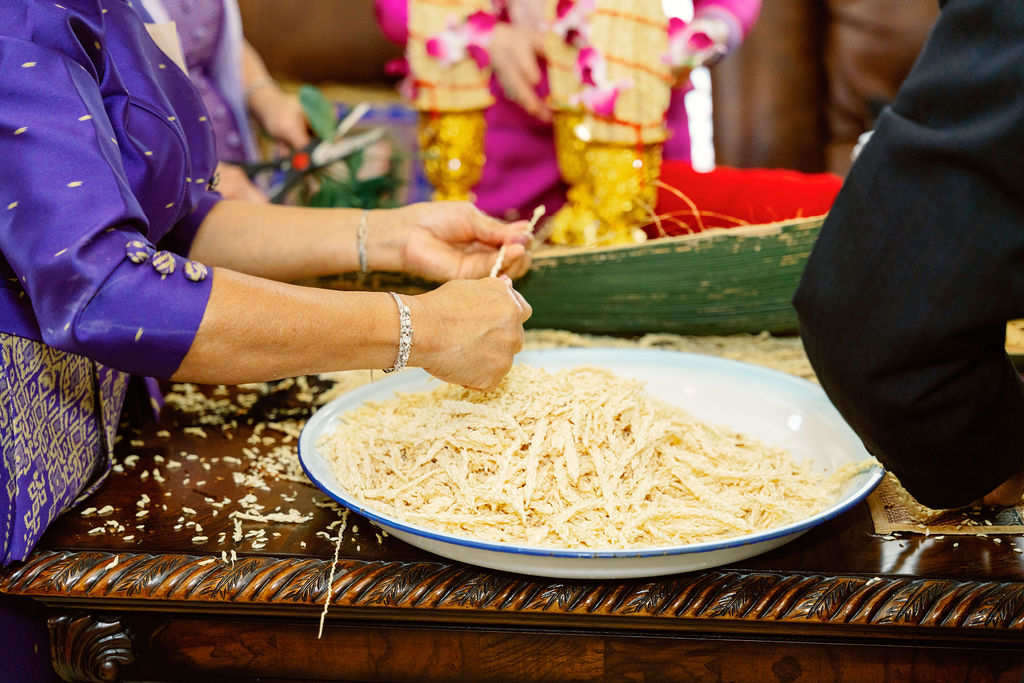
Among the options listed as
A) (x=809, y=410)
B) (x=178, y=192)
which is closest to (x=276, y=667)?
(x=178, y=192)

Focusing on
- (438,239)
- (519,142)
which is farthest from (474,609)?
(519,142)

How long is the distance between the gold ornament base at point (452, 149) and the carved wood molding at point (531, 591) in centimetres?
77

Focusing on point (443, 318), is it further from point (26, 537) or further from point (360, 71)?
point (360, 71)

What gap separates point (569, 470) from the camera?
0.75m

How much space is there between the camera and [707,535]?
0.71 m

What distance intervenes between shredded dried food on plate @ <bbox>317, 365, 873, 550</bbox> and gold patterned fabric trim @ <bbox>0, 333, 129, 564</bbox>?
0.24 m

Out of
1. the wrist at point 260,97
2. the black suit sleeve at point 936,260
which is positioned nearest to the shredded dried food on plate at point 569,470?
the black suit sleeve at point 936,260

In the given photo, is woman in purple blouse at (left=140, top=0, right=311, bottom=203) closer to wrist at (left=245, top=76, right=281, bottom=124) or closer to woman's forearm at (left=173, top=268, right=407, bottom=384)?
wrist at (left=245, top=76, right=281, bottom=124)

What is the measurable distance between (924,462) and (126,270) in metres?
0.63

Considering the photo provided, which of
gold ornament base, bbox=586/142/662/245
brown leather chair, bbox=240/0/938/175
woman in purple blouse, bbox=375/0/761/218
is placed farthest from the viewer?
brown leather chair, bbox=240/0/938/175

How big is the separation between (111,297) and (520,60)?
0.92m

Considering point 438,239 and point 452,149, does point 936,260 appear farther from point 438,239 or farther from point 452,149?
point 452,149

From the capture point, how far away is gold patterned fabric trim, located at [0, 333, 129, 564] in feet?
2.39

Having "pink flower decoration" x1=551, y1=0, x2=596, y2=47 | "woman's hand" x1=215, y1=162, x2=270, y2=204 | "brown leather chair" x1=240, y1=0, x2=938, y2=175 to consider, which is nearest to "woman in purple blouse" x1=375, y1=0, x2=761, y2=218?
"pink flower decoration" x1=551, y1=0, x2=596, y2=47
